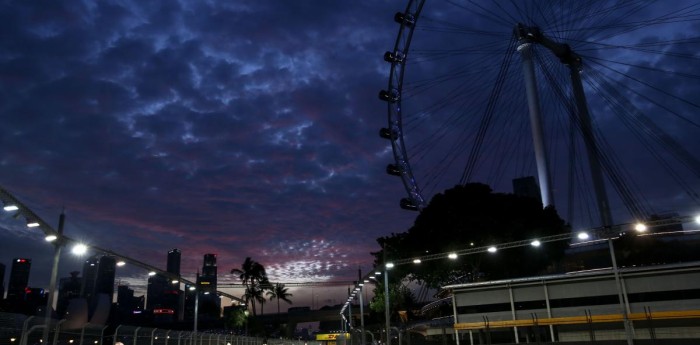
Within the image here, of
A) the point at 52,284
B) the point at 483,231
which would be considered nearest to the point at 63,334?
the point at 52,284

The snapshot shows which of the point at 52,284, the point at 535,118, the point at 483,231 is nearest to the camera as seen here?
the point at 52,284

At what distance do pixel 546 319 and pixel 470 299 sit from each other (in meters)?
5.68

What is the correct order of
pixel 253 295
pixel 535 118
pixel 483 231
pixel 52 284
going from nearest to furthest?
pixel 52 284, pixel 535 118, pixel 483 231, pixel 253 295

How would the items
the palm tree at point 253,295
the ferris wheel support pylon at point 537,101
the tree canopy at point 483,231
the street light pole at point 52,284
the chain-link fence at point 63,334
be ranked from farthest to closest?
the palm tree at point 253,295
the tree canopy at point 483,231
the ferris wheel support pylon at point 537,101
the street light pole at point 52,284
the chain-link fence at point 63,334

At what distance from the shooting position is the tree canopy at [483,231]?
2077 inches

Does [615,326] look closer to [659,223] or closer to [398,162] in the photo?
[659,223]

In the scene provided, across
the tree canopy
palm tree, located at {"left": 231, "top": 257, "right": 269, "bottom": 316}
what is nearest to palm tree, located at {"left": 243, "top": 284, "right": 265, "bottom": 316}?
palm tree, located at {"left": 231, "top": 257, "right": 269, "bottom": 316}

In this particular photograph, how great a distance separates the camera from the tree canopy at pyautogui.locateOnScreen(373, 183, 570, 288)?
2077 inches

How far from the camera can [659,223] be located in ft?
87.3

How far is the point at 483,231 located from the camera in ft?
172

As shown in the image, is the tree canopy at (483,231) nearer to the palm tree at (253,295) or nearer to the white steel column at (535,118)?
the white steel column at (535,118)

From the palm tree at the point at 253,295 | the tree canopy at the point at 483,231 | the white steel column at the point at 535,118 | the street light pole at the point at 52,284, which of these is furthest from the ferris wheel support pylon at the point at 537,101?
the palm tree at the point at 253,295

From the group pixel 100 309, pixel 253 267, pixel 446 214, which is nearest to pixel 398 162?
pixel 446 214

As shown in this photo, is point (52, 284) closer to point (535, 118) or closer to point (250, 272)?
point (535, 118)
